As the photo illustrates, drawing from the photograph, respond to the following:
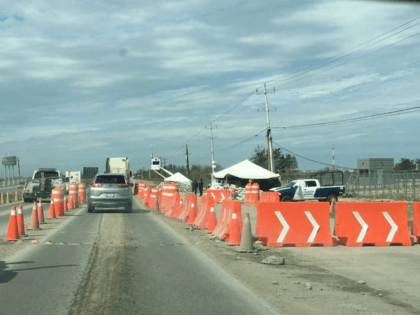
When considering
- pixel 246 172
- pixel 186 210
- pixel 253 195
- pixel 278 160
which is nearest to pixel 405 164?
pixel 278 160

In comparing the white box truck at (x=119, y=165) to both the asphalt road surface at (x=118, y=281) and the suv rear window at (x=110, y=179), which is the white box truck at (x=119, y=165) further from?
the asphalt road surface at (x=118, y=281)


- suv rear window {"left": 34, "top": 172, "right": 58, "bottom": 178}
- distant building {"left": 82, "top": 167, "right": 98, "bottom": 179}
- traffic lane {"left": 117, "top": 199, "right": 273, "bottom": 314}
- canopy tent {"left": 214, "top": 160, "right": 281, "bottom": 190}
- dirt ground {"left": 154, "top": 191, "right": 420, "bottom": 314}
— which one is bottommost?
dirt ground {"left": 154, "top": 191, "right": 420, "bottom": 314}

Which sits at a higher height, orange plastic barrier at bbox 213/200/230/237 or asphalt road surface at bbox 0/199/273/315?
orange plastic barrier at bbox 213/200/230/237

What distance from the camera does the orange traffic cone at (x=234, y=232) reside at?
511 inches

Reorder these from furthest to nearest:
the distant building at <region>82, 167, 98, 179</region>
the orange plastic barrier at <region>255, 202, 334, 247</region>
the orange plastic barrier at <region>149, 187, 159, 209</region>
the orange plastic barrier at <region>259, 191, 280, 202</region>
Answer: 1. the distant building at <region>82, 167, 98, 179</region>
2. the orange plastic barrier at <region>259, 191, 280, 202</region>
3. the orange plastic barrier at <region>149, 187, 159, 209</region>
4. the orange plastic barrier at <region>255, 202, 334, 247</region>

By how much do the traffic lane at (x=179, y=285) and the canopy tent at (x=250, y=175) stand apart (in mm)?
39811

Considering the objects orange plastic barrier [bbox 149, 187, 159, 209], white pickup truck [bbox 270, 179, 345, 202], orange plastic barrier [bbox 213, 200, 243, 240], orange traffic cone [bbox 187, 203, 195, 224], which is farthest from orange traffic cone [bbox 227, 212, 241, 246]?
white pickup truck [bbox 270, 179, 345, 202]

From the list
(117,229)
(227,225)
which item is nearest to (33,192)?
(117,229)

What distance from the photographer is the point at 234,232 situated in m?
13.0

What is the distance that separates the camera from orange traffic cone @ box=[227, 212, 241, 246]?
13.0 metres

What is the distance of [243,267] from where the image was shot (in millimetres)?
10016

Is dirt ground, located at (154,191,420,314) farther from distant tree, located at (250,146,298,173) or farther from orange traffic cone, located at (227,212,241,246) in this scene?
distant tree, located at (250,146,298,173)

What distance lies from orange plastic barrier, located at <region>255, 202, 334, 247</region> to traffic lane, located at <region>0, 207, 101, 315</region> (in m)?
3.78

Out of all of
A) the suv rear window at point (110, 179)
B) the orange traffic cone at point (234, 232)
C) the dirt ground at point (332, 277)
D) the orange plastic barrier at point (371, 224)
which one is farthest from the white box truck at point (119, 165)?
the orange plastic barrier at point (371, 224)
